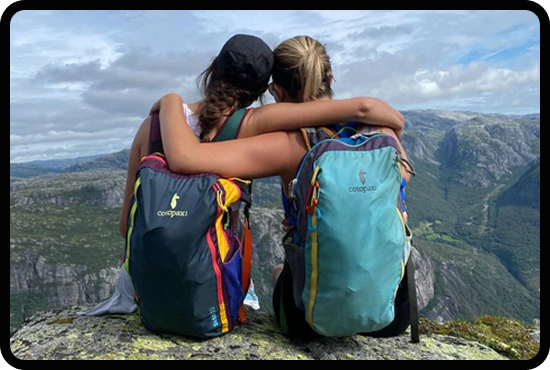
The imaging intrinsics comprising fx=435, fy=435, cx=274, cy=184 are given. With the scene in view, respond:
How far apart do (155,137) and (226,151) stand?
0.94 meters

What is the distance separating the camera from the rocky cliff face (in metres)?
4.37

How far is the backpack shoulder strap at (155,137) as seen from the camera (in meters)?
4.86

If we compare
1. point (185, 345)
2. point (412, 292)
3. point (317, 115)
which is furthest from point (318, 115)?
point (185, 345)

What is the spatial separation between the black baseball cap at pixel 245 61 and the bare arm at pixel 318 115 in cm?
35

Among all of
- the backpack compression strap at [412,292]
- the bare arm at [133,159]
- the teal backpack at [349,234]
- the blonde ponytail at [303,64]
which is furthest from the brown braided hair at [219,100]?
the backpack compression strap at [412,292]

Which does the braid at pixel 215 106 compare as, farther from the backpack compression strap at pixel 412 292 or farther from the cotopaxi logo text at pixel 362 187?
the backpack compression strap at pixel 412 292

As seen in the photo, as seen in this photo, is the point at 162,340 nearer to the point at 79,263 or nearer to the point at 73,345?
the point at 73,345

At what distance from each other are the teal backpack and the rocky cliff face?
560mm

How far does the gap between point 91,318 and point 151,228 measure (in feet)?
6.41

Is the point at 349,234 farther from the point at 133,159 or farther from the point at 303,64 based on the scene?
the point at 133,159

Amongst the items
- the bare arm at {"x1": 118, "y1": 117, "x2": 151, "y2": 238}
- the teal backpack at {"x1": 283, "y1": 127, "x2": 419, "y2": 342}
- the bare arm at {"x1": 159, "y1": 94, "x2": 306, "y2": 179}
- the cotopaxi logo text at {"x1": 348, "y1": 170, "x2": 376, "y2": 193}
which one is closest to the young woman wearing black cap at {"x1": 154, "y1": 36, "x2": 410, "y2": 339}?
the bare arm at {"x1": 159, "y1": 94, "x2": 306, "y2": 179}

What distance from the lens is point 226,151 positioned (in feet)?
14.9

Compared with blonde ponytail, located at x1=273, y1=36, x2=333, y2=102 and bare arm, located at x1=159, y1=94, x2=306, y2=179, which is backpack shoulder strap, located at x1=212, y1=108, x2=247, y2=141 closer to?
bare arm, located at x1=159, y1=94, x2=306, y2=179

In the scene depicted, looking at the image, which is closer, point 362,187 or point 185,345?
point 362,187
